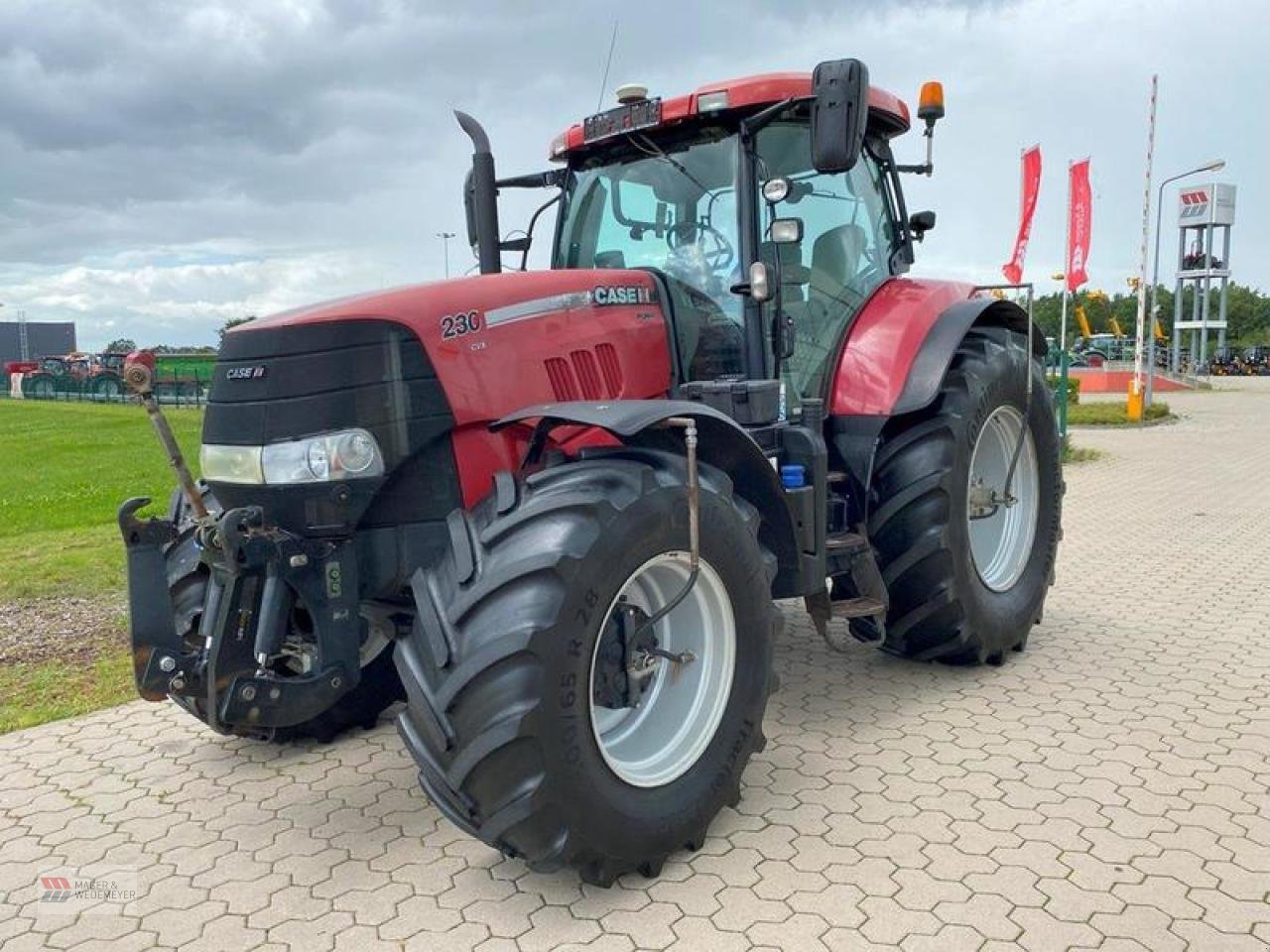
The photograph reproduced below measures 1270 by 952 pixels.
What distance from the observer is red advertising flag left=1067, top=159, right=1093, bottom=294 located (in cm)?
1517

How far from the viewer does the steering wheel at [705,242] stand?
414 cm

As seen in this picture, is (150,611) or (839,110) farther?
(839,110)

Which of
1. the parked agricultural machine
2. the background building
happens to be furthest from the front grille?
the background building

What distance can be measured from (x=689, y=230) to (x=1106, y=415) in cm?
2023

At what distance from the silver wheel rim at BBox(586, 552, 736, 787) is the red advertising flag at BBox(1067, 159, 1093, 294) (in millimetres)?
13496

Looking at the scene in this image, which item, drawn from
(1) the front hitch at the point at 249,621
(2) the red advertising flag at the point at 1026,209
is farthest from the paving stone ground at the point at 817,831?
(2) the red advertising flag at the point at 1026,209

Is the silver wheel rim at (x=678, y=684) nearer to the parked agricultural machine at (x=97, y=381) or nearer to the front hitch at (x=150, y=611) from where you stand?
the front hitch at (x=150, y=611)

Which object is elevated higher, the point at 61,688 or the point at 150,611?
the point at 150,611

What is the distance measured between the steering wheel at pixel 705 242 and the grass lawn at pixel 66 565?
3.31m

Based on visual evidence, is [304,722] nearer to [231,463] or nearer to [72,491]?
[231,463]

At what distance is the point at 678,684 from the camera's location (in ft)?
11.1

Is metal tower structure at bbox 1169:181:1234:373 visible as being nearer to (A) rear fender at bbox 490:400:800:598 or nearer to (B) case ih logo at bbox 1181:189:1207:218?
(B) case ih logo at bbox 1181:189:1207:218

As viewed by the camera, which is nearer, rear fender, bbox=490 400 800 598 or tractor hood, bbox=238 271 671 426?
rear fender, bbox=490 400 800 598

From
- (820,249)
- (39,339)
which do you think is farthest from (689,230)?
(39,339)
